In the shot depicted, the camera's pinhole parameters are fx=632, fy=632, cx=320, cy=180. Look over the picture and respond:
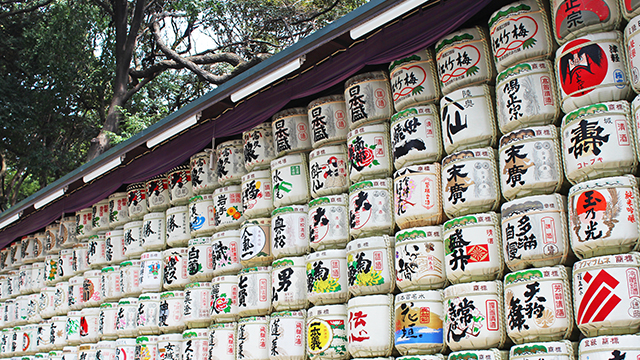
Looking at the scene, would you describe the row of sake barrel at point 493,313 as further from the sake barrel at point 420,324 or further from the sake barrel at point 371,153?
the sake barrel at point 371,153

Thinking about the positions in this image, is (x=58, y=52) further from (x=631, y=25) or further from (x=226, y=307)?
(x=631, y=25)

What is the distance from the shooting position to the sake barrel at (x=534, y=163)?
417 cm

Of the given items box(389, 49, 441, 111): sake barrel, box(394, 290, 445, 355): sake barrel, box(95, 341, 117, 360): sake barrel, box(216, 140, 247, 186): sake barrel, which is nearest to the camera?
box(394, 290, 445, 355): sake barrel

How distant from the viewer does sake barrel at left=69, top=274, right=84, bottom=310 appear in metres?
8.65

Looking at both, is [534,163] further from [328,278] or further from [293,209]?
[293,209]

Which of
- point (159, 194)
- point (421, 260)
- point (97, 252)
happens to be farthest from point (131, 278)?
point (421, 260)

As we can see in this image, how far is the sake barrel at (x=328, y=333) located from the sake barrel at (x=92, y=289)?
406 centimetres

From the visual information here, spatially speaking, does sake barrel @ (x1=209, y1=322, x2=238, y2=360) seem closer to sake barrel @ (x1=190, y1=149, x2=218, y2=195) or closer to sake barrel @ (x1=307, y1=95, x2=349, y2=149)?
sake barrel @ (x1=190, y1=149, x2=218, y2=195)

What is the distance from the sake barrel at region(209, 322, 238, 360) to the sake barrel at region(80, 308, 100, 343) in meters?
2.74

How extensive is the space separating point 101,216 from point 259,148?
338cm

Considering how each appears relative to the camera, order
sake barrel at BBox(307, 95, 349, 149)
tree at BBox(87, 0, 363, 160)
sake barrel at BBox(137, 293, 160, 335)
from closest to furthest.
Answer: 1. sake barrel at BBox(307, 95, 349, 149)
2. sake barrel at BBox(137, 293, 160, 335)
3. tree at BBox(87, 0, 363, 160)

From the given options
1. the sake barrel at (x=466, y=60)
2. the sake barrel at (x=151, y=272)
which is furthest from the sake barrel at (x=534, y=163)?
the sake barrel at (x=151, y=272)

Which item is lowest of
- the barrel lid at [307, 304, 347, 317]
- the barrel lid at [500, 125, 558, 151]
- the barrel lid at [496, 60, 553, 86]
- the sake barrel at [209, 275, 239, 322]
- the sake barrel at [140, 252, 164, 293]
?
the barrel lid at [307, 304, 347, 317]

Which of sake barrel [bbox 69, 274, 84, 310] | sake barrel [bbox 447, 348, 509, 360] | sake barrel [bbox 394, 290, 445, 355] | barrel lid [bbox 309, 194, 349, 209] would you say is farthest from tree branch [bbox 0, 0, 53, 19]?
sake barrel [bbox 447, 348, 509, 360]
